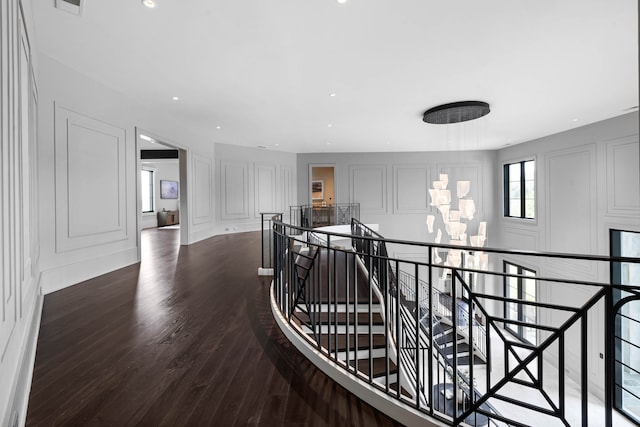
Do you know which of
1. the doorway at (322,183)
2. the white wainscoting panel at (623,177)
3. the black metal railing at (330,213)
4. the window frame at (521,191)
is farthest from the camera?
the doorway at (322,183)

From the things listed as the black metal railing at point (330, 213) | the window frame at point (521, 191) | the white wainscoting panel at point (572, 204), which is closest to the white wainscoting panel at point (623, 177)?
the white wainscoting panel at point (572, 204)

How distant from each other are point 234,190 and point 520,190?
9242 mm

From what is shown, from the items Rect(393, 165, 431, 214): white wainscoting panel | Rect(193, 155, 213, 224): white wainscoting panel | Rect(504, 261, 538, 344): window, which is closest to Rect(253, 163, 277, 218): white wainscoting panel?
Rect(193, 155, 213, 224): white wainscoting panel

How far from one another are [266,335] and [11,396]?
1.61 meters

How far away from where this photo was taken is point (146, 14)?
111 inches

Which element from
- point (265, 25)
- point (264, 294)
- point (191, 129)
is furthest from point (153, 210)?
point (265, 25)

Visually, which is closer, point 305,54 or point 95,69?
point 305,54

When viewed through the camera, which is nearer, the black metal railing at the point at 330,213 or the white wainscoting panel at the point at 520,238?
the white wainscoting panel at the point at 520,238

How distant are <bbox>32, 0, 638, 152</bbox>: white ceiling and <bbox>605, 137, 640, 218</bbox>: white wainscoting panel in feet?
2.46

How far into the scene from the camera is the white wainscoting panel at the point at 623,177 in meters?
5.88

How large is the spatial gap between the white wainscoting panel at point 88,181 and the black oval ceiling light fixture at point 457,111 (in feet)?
18.1

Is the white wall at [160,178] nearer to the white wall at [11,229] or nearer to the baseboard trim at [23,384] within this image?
the baseboard trim at [23,384]

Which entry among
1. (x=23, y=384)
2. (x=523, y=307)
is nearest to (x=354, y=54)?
(x=23, y=384)

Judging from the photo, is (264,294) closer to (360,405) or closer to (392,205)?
(360,405)
